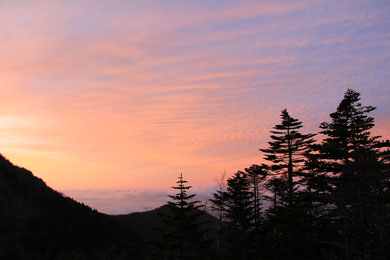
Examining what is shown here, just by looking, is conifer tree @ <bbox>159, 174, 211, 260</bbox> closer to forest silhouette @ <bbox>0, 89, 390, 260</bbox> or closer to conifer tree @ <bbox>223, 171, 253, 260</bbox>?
forest silhouette @ <bbox>0, 89, 390, 260</bbox>

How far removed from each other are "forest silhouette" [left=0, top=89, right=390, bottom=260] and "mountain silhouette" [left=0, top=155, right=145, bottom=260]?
0.15m

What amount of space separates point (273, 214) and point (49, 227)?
27615 millimetres

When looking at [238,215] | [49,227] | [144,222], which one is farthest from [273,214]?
[144,222]

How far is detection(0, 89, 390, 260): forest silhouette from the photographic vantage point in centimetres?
1336

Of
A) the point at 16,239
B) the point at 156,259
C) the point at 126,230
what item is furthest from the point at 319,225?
the point at 126,230

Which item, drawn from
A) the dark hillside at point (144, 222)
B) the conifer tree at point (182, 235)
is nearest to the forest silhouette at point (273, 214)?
the conifer tree at point (182, 235)

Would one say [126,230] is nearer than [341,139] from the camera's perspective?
No

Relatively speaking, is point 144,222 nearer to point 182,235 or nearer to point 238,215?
point 238,215

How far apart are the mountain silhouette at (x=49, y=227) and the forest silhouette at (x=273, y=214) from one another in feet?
0.48

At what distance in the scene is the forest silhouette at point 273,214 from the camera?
1336cm

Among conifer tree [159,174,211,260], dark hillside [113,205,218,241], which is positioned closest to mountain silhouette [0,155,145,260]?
conifer tree [159,174,211,260]

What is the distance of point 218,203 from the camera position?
3934 cm

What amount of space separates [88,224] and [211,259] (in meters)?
26.0

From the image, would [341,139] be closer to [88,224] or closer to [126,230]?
[88,224]
